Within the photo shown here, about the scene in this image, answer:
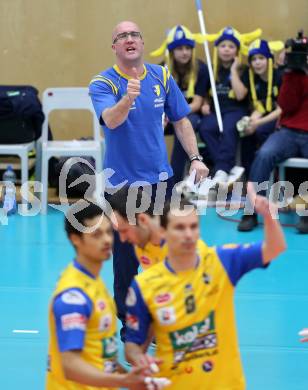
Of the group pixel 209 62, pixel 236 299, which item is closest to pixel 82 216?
pixel 236 299

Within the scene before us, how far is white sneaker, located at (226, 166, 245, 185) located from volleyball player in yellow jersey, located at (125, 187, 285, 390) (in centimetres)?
652

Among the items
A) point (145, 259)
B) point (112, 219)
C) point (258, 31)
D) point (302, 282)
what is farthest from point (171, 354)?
point (258, 31)

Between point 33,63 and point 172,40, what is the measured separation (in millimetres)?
2016

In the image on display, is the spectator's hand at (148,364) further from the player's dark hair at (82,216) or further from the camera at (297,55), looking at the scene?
the camera at (297,55)

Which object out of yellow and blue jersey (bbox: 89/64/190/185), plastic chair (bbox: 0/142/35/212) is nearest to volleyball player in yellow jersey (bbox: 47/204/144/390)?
yellow and blue jersey (bbox: 89/64/190/185)

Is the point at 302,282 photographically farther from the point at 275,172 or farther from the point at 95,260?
the point at 95,260

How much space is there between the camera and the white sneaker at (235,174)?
1029cm

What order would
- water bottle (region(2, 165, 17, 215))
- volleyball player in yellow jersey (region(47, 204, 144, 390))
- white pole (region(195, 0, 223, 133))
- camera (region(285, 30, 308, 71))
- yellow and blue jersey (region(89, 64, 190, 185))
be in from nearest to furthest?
1. volleyball player in yellow jersey (region(47, 204, 144, 390))
2. yellow and blue jersey (region(89, 64, 190, 185))
3. camera (region(285, 30, 308, 71))
4. water bottle (region(2, 165, 17, 215))
5. white pole (region(195, 0, 223, 133))

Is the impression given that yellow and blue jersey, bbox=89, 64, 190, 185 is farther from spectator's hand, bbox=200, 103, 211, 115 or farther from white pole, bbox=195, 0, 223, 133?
spectator's hand, bbox=200, 103, 211, 115

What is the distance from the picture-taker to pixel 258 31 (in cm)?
1093

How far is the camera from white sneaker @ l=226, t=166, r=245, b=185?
10289mm

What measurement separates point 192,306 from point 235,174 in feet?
22.1

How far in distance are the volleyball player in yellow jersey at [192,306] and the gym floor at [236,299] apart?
1.70 meters

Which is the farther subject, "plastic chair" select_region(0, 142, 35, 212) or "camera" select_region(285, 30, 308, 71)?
"plastic chair" select_region(0, 142, 35, 212)
